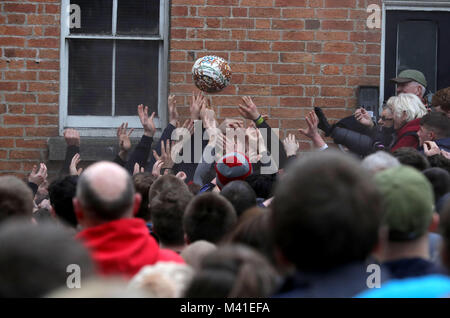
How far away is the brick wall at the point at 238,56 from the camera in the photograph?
664 centimetres

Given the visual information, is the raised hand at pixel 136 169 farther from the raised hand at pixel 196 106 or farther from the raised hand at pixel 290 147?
the raised hand at pixel 290 147

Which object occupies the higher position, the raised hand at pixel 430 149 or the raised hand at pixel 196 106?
the raised hand at pixel 196 106

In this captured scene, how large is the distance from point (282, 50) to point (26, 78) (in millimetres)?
2484

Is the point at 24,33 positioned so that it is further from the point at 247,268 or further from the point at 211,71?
the point at 247,268

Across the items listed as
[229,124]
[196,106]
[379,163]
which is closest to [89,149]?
[196,106]

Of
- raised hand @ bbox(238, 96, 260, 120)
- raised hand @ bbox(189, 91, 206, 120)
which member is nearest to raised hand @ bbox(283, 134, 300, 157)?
raised hand @ bbox(238, 96, 260, 120)

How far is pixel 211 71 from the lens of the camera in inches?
244

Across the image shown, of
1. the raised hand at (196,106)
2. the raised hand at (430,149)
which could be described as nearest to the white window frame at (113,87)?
the raised hand at (196,106)

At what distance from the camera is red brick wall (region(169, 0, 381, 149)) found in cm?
664

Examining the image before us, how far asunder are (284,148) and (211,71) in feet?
3.14

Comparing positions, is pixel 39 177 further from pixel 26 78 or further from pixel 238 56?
pixel 238 56

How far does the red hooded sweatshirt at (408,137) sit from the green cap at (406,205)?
3.45 metres

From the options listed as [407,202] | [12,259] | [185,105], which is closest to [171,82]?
[185,105]

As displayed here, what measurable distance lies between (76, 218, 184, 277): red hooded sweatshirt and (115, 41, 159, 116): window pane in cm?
428
